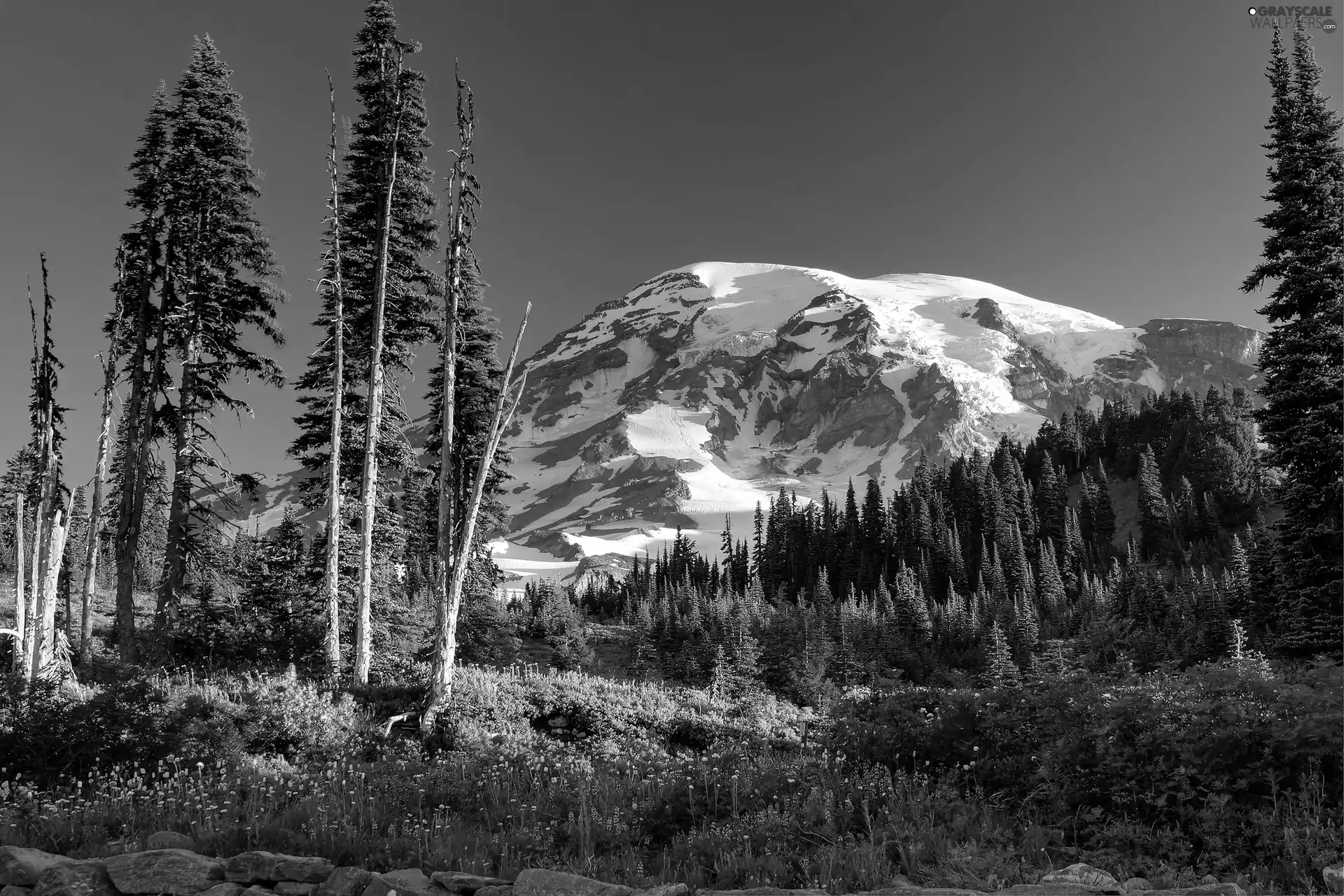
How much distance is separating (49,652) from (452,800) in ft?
35.1

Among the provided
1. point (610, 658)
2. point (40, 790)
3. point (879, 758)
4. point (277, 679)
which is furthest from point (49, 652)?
point (610, 658)

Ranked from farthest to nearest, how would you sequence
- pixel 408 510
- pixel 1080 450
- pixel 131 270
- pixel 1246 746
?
pixel 1080 450 → pixel 408 510 → pixel 131 270 → pixel 1246 746

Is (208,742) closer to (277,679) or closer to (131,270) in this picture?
(277,679)

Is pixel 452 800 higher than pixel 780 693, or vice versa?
pixel 452 800

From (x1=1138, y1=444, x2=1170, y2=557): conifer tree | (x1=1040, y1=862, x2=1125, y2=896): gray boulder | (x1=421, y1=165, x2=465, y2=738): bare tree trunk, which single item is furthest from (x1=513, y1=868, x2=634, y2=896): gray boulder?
(x1=1138, y1=444, x2=1170, y2=557): conifer tree

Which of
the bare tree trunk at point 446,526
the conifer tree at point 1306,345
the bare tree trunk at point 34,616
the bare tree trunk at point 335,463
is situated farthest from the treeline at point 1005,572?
the bare tree trunk at point 34,616

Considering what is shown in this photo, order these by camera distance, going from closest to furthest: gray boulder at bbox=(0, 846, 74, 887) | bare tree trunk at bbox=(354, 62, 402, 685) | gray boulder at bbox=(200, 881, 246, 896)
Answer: gray boulder at bbox=(200, 881, 246, 896)
gray boulder at bbox=(0, 846, 74, 887)
bare tree trunk at bbox=(354, 62, 402, 685)

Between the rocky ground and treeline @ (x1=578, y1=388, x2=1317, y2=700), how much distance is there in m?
24.9

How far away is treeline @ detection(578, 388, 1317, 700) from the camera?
169 ft

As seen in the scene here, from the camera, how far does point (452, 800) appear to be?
25.5 ft

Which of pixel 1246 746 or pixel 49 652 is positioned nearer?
pixel 1246 746

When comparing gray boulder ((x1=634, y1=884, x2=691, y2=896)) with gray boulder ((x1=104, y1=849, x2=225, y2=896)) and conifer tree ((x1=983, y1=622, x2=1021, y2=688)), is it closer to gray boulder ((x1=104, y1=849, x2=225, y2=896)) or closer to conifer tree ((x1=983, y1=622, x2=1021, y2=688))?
gray boulder ((x1=104, y1=849, x2=225, y2=896))

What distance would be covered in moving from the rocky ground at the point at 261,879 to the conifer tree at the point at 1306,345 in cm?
1895

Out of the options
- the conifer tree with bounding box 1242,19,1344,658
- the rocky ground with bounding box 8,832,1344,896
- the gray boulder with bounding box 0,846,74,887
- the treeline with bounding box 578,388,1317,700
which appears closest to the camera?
the rocky ground with bounding box 8,832,1344,896
